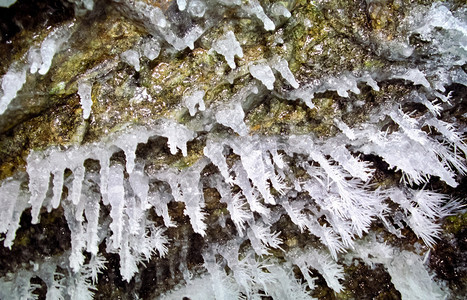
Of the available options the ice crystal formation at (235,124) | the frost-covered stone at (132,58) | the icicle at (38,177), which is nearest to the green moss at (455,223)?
the ice crystal formation at (235,124)

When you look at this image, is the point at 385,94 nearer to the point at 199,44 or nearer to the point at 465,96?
the point at 465,96

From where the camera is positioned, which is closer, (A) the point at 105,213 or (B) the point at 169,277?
(A) the point at 105,213

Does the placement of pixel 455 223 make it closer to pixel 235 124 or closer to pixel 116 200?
pixel 235 124

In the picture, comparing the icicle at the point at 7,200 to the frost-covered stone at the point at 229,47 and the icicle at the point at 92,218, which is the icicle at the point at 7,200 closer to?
the icicle at the point at 92,218

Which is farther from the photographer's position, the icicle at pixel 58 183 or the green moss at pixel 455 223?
the green moss at pixel 455 223

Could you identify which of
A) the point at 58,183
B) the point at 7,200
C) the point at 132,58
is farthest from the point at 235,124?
the point at 7,200

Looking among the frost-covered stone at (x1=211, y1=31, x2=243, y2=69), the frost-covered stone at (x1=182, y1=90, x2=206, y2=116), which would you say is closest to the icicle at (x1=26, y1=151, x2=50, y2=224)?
the frost-covered stone at (x1=182, y1=90, x2=206, y2=116)

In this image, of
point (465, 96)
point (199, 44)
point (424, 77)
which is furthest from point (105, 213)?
point (465, 96)

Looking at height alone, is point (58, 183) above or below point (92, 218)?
above
